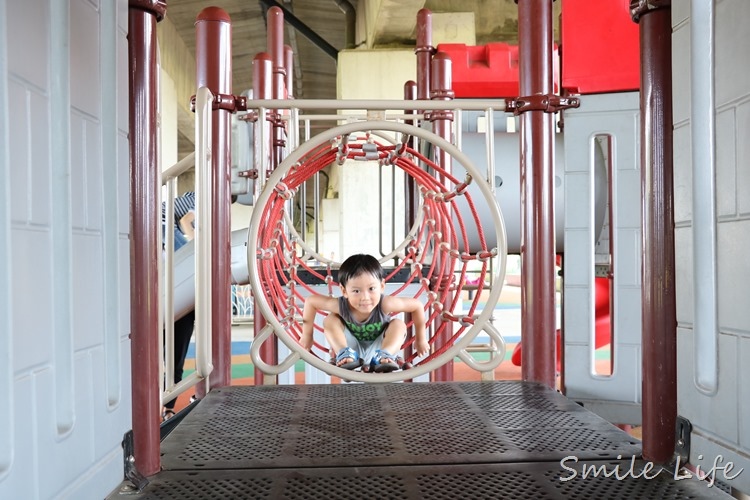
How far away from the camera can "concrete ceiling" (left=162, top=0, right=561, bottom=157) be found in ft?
17.5

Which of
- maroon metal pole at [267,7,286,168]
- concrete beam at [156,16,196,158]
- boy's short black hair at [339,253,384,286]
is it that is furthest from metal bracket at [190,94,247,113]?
concrete beam at [156,16,196,158]

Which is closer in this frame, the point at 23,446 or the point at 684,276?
the point at 23,446

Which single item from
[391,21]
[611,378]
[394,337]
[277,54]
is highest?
[391,21]

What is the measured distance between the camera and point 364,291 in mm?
2314

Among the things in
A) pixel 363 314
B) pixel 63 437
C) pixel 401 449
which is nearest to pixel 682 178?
pixel 401 449

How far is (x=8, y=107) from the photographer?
2.06 ft

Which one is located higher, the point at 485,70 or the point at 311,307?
the point at 485,70

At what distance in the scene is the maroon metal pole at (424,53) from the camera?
3.15 meters

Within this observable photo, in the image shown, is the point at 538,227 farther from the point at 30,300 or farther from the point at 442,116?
the point at 30,300

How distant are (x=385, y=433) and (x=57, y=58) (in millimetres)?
828

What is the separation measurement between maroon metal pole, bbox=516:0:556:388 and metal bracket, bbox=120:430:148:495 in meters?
0.99

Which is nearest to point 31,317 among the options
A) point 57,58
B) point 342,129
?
point 57,58

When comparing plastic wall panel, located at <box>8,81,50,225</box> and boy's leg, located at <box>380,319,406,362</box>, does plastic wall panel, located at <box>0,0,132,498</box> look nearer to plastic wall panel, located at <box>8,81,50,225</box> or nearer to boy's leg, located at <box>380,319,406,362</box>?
plastic wall panel, located at <box>8,81,50,225</box>

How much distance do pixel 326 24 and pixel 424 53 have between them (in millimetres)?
5271
